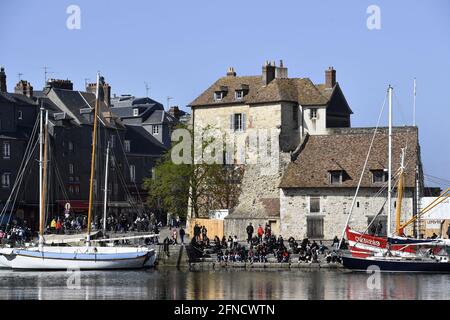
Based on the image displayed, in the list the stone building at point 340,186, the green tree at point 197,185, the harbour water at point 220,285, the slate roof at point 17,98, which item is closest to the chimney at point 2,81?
the slate roof at point 17,98

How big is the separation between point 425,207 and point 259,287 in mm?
22729

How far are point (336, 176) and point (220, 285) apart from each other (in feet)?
78.4

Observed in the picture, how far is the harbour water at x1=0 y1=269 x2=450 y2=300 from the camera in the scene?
222ft

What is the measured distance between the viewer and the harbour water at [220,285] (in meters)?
67.6

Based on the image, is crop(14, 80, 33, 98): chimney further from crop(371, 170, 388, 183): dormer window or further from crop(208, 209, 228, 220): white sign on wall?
crop(371, 170, 388, 183): dormer window

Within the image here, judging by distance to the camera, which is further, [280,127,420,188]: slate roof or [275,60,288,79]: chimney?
[275,60,288,79]: chimney

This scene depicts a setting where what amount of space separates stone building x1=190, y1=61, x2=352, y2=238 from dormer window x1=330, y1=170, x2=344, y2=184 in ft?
14.6

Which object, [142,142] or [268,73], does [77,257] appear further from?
[142,142]

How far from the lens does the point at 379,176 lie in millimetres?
93188

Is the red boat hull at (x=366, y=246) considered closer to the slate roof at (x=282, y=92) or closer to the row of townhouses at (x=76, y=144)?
the slate roof at (x=282, y=92)

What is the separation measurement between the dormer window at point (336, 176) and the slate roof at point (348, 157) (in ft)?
0.90

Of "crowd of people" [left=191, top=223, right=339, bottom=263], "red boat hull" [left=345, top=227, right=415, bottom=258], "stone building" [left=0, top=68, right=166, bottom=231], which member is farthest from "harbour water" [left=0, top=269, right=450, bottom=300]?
"stone building" [left=0, top=68, right=166, bottom=231]

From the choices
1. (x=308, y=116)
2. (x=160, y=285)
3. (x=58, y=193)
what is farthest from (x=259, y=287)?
(x=58, y=193)
